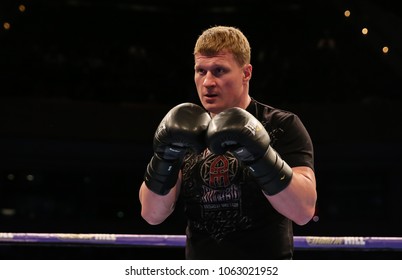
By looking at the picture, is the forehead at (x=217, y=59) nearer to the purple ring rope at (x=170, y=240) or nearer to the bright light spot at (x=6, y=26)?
the purple ring rope at (x=170, y=240)

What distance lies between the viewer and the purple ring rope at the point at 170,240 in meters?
3.22

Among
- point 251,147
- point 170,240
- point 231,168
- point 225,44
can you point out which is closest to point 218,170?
point 231,168

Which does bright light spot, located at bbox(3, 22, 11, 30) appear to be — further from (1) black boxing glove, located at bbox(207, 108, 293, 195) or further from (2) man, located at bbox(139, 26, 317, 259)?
(1) black boxing glove, located at bbox(207, 108, 293, 195)

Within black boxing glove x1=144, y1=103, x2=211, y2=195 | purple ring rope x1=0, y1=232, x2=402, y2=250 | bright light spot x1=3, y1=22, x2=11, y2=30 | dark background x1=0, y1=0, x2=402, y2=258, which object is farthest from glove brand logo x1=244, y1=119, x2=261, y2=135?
bright light spot x1=3, y1=22, x2=11, y2=30

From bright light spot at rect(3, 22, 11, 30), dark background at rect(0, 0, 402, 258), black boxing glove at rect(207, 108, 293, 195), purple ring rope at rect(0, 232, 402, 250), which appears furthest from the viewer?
bright light spot at rect(3, 22, 11, 30)

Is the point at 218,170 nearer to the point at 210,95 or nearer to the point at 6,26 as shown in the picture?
the point at 210,95

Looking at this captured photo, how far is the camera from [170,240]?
3.33m

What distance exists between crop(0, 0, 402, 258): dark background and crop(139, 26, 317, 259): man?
8311 millimetres

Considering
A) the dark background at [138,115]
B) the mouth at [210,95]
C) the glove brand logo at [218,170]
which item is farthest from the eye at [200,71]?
the dark background at [138,115]

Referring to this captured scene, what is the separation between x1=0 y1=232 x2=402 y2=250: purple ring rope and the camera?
127 inches
